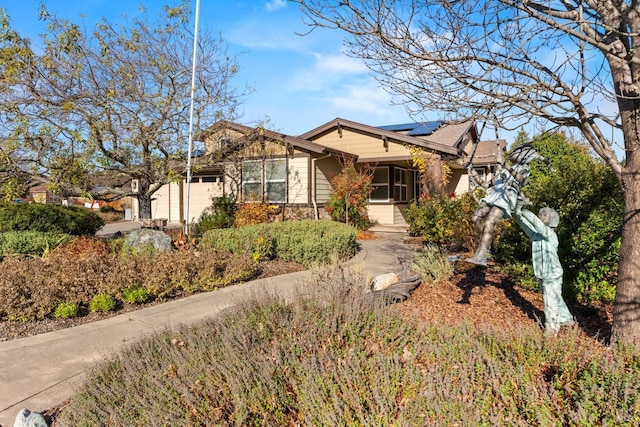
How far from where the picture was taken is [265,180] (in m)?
14.9

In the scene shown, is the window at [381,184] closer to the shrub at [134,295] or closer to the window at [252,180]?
the window at [252,180]

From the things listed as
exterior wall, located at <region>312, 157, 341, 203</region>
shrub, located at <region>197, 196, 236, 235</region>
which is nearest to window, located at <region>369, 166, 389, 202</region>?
exterior wall, located at <region>312, 157, 341, 203</region>

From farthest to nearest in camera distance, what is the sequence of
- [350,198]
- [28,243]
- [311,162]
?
[311,162] → [350,198] → [28,243]

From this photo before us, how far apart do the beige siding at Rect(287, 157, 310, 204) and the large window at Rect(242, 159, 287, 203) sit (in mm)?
245

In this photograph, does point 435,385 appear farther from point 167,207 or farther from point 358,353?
point 167,207

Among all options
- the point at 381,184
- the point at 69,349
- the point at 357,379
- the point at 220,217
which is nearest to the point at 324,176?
the point at 381,184

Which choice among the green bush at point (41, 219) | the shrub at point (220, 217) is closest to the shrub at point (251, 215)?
the shrub at point (220, 217)

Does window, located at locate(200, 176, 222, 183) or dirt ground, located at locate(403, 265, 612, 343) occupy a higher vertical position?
window, located at locate(200, 176, 222, 183)

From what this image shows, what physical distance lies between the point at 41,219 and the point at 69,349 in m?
7.61

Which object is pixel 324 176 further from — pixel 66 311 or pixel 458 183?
pixel 66 311

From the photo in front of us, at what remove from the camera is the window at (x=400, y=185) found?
16297 mm

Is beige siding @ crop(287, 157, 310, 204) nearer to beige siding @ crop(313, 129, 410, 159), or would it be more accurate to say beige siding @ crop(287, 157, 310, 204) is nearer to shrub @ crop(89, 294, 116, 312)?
beige siding @ crop(313, 129, 410, 159)

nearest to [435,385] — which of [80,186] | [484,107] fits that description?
[484,107]

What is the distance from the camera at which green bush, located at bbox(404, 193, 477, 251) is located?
27.1ft
